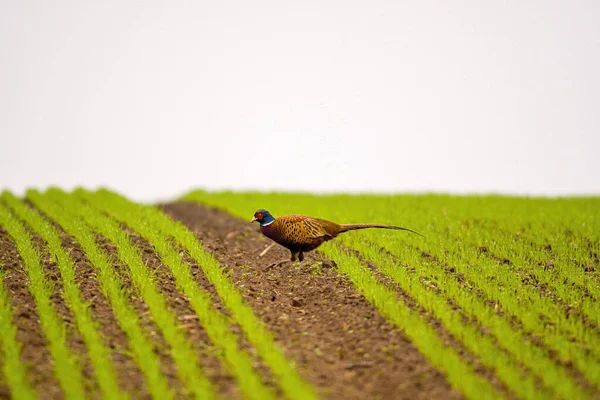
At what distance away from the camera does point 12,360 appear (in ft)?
21.2

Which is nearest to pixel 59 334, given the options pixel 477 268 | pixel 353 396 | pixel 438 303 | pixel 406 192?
pixel 353 396

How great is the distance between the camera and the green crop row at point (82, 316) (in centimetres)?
613

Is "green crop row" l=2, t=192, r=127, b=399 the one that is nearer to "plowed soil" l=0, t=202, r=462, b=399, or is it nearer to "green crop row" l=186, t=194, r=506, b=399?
"plowed soil" l=0, t=202, r=462, b=399

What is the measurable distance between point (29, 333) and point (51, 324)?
0.81 feet

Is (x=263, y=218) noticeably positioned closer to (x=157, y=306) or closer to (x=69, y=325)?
(x=157, y=306)

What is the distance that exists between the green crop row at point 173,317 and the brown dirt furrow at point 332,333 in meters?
0.58

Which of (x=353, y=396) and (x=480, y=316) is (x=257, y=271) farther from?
(x=353, y=396)

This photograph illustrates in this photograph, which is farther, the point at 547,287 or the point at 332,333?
the point at 547,287

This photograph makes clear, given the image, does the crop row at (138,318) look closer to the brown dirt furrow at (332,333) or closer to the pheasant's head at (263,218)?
the brown dirt furrow at (332,333)

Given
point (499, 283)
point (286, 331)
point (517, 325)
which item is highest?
point (499, 283)

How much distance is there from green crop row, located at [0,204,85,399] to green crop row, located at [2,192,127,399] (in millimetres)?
190

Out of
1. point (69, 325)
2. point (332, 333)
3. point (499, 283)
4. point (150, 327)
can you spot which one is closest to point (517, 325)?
point (499, 283)

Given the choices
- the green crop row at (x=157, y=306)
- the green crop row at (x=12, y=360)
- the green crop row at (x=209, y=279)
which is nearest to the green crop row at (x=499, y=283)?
the green crop row at (x=209, y=279)

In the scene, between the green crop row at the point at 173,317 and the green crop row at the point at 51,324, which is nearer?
the green crop row at the point at 51,324
